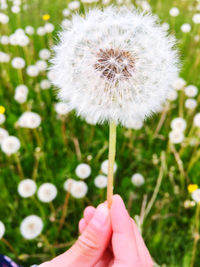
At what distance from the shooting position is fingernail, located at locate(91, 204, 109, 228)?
0.76m

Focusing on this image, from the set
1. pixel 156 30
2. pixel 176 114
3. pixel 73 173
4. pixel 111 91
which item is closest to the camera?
pixel 111 91

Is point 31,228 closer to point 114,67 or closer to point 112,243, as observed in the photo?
point 112,243

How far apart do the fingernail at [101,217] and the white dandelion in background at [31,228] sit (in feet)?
1.04

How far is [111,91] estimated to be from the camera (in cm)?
70

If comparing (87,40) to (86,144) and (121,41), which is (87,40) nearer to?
(121,41)

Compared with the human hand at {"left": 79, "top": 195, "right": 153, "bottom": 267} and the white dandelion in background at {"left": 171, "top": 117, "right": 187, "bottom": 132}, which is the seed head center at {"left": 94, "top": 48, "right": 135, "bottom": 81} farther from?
the white dandelion in background at {"left": 171, "top": 117, "right": 187, "bottom": 132}

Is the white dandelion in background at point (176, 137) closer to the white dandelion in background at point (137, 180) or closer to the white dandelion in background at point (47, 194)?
the white dandelion in background at point (137, 180)

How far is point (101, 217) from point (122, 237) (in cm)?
7

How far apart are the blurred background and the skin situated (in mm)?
270

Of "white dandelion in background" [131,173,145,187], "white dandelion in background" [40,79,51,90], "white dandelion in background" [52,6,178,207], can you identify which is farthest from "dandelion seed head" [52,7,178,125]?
"white dandelion in background" [40,79,51,90]

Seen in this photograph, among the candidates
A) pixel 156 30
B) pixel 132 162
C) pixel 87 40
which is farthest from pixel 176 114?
pixel 87 40

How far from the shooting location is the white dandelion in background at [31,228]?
3.27 feet

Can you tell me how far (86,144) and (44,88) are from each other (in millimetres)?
373

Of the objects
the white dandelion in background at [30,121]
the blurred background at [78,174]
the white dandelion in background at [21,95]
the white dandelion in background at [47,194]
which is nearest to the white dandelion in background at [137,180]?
the blurred background at [78,174]
